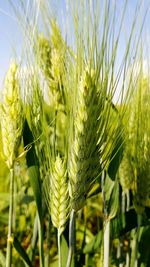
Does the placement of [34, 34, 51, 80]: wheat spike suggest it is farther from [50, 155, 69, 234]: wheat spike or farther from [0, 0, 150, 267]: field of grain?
[50, 155, 69, 234]: wheat spike

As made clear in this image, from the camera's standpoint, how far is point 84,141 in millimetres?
745

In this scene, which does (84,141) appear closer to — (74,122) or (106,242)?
(74,122)

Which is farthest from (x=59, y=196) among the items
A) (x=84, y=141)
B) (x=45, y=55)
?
(x=45, y=55)

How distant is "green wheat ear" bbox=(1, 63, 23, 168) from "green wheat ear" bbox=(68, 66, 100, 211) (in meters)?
0.13

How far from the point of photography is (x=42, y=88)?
897 mm

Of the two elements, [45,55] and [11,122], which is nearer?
[11,122]

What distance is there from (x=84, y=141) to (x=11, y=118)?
0.57 ft

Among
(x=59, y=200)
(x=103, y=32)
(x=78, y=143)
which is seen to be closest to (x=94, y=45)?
(x=103, y=32)

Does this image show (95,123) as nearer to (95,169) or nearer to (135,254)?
(95,169)

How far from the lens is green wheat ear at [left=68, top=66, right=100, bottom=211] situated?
739mm

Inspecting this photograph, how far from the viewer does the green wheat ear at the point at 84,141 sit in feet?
2.43

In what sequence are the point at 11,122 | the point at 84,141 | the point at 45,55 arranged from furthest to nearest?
the point at 45,55 < the point at 11,122 < the point at 84,141

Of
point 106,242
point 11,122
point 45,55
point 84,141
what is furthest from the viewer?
point 45,55

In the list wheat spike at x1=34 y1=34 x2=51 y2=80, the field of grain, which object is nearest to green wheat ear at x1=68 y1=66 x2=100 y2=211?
the field of grain
